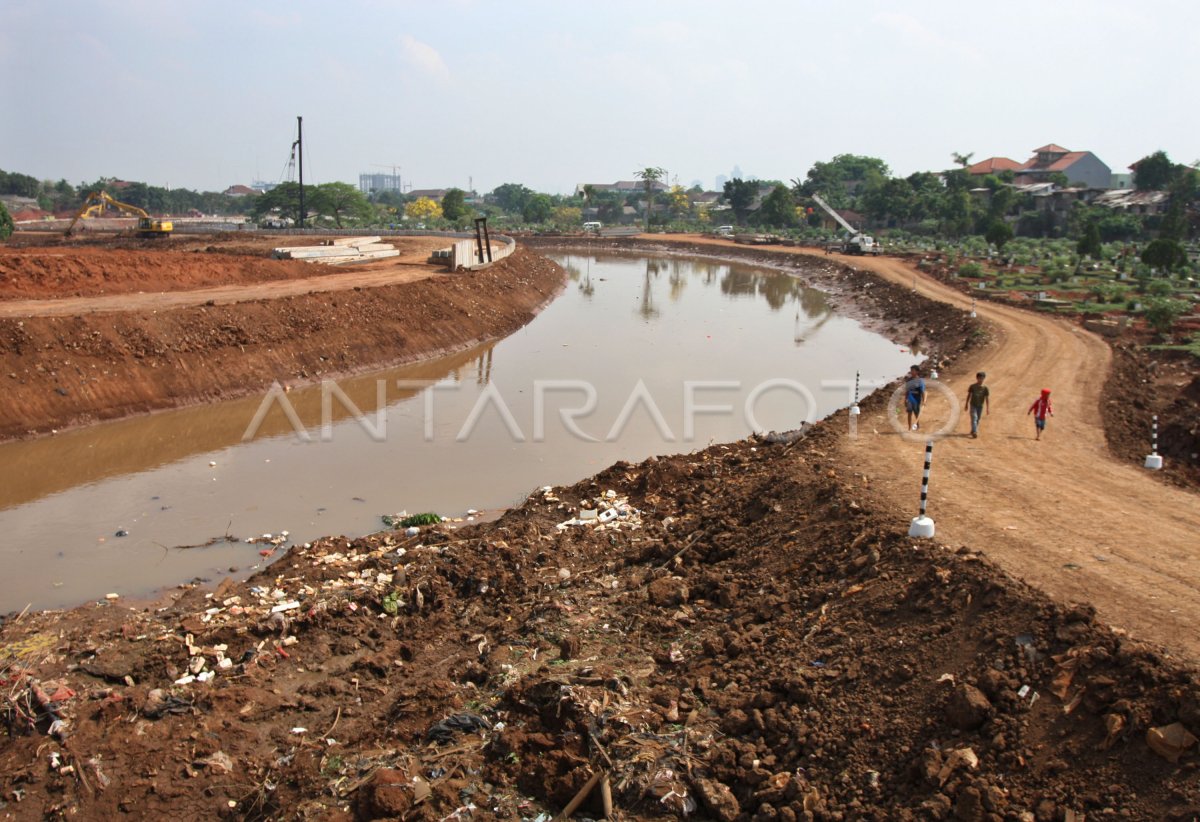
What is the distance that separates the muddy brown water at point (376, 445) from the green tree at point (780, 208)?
5969 centimetres

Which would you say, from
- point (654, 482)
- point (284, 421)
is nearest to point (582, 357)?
point (284, 421)

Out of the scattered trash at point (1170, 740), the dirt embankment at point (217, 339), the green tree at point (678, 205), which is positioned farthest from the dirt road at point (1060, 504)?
the green tree at point (678, 205)

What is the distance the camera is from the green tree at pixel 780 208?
89.1 m

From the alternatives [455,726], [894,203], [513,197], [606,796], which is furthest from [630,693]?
[513,197]

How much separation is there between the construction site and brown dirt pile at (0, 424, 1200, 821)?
3cm

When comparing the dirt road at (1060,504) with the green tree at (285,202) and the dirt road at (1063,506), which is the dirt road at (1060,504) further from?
the green tree at (285,202)

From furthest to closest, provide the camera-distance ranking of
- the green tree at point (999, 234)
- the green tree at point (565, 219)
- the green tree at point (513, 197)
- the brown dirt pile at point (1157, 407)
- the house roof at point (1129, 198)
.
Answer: the green tree at point (513, 197) → the green tree at point (565, 219) → the house roof at point (1129, 198) → the green tree at point (999, 234) → the brown dirt pile at point (1157, 407)

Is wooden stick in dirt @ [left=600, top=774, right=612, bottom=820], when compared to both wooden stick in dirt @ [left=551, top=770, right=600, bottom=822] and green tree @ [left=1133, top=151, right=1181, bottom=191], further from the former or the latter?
green tree @ [left=1133, top=151, right=1181, bottom=191]

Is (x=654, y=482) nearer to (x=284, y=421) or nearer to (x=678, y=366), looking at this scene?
(x=284, y=421)

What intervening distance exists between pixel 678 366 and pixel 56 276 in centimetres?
1950

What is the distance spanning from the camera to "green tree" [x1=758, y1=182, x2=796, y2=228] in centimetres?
8912

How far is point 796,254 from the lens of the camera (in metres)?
Answer: 63.4

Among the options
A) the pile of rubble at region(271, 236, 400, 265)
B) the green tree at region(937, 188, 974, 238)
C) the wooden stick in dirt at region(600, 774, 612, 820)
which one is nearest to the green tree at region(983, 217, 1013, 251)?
the green tree at region(937, 188, 974, 238)

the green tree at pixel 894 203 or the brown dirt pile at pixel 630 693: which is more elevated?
the green tree at pixel 894 203
